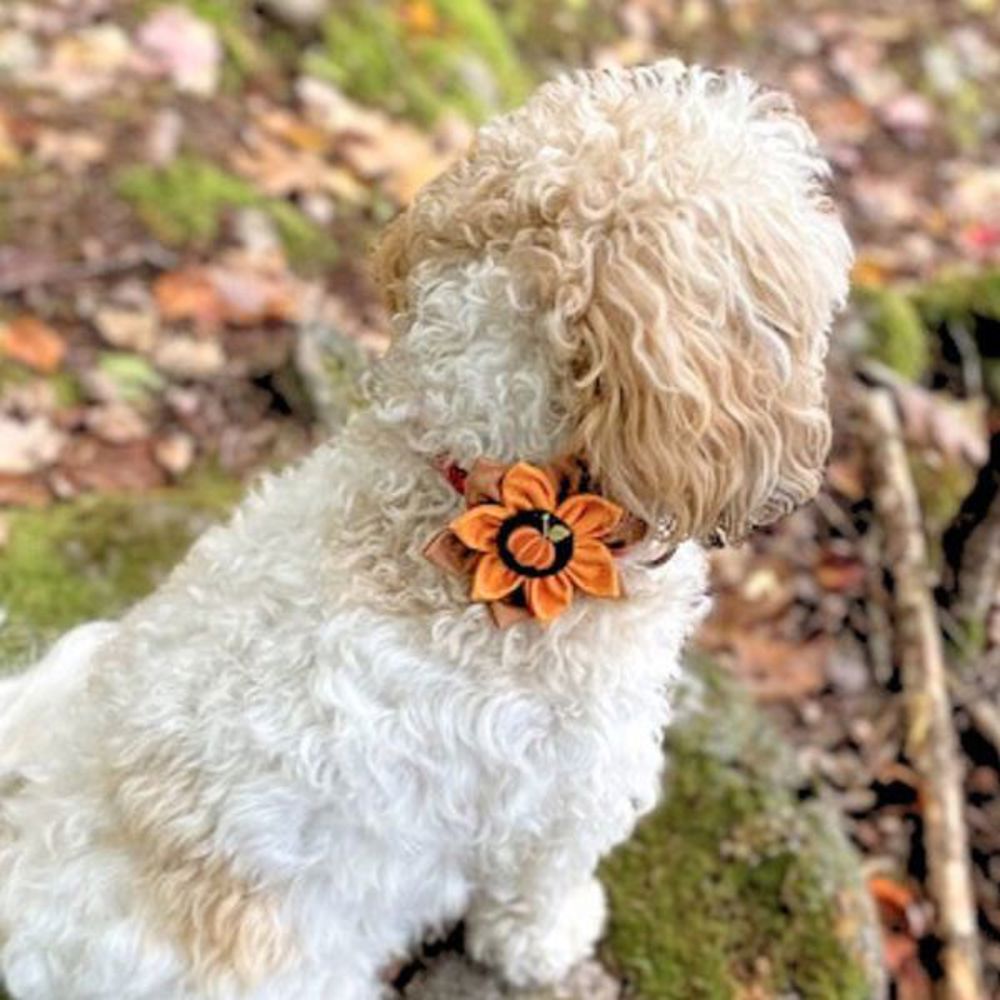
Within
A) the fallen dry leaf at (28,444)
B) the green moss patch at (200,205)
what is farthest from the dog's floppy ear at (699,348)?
the green moss patch at (200,205)

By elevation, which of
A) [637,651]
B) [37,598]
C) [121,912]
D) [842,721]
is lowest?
[842,721]

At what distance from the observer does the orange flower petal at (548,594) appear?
10.6 ft

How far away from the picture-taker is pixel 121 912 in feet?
11.7

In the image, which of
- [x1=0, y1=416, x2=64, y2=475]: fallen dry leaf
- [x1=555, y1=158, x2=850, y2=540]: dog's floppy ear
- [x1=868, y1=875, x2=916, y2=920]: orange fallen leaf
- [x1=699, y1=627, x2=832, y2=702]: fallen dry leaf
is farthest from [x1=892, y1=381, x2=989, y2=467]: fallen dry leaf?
[x1=555, y1=158, x2=850, y2=540]: dog's floppy ear

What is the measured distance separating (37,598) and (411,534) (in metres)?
1.95

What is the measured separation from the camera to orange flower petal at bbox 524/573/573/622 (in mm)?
3244

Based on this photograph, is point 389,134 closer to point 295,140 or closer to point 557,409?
point 295,140

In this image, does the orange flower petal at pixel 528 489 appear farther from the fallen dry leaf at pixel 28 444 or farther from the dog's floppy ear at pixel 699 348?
the fallen dry leaf at pixel 28 444

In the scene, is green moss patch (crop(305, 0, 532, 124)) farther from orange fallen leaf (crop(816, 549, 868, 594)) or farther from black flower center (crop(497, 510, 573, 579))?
black flower center (crop(497, 510, 573, 579))

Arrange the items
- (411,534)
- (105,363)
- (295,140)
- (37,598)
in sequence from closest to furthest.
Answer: (411,534) < (37,598) < (105,363) < (295,140)

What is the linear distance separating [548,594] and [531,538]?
152mm

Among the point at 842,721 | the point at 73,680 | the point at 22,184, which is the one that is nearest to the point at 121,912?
the point at 73,680

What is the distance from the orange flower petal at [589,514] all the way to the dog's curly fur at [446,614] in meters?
0.06

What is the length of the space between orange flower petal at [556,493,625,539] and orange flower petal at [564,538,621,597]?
0.10 ft
